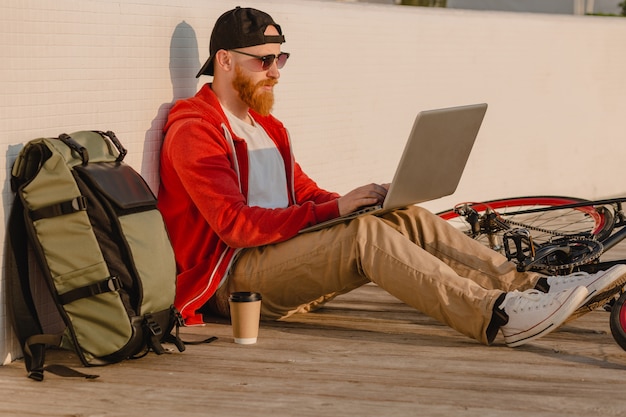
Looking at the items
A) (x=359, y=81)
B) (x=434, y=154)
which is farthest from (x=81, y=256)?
(x=359, y=81)

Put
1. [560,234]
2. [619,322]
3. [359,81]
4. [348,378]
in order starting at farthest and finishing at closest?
[359,81]
[560,234]
[619,322]
[348,378]

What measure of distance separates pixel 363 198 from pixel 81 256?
3.18 ft

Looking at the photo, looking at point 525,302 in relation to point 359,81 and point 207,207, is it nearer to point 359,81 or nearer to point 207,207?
point 207,207

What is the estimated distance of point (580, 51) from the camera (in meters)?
8.16

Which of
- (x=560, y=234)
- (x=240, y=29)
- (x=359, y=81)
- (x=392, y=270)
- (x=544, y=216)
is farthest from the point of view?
(x=359, y=81)

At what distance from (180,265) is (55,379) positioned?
2.82 ft

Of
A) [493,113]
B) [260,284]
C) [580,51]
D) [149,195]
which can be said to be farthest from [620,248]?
[149,195]

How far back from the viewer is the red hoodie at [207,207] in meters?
4.18

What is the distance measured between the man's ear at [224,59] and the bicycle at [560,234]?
989 millimetres

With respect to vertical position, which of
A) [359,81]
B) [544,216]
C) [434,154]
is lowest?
[544,216]

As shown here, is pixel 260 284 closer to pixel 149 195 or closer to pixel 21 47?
pixel 149 195

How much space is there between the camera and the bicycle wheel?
4637 millimetres

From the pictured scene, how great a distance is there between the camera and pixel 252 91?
4488mm

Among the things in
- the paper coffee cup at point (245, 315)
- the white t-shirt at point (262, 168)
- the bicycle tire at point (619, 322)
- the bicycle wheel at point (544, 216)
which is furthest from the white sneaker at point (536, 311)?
the white t-shirt at point (262, 168)
